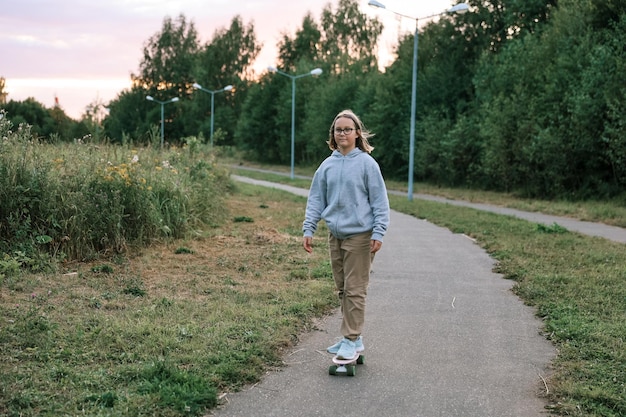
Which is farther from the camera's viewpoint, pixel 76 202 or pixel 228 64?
pixel 228 64

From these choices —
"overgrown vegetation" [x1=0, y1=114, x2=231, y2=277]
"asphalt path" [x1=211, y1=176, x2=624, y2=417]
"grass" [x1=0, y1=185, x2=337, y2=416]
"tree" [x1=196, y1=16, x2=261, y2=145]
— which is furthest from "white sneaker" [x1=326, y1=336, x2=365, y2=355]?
"tree" [x1=196, y1=16, x2=261, y2=145]

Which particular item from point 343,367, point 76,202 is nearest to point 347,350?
point 343,367

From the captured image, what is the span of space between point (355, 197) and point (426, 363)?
4.54 ft

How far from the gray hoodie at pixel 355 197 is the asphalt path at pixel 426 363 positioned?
1.04 meters

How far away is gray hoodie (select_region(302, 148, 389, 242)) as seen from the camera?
491 centimetres

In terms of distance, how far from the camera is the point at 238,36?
72438mm

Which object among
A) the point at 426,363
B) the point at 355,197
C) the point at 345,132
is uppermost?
the point at 345,132

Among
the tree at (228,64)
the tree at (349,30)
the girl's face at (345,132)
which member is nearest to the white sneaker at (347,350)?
the girl's face at (345,132)

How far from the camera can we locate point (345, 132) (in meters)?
4.93

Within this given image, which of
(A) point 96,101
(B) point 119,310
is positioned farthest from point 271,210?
(B) point 119,310

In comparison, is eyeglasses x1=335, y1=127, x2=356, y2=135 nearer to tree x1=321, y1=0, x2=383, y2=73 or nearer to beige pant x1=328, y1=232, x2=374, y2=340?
beige pant x1=328, y1=232, x2=374, y2=340

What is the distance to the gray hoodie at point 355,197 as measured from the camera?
491cm

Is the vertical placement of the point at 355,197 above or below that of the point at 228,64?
below

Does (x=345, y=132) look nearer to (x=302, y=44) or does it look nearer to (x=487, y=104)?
(x=487, y=104)
